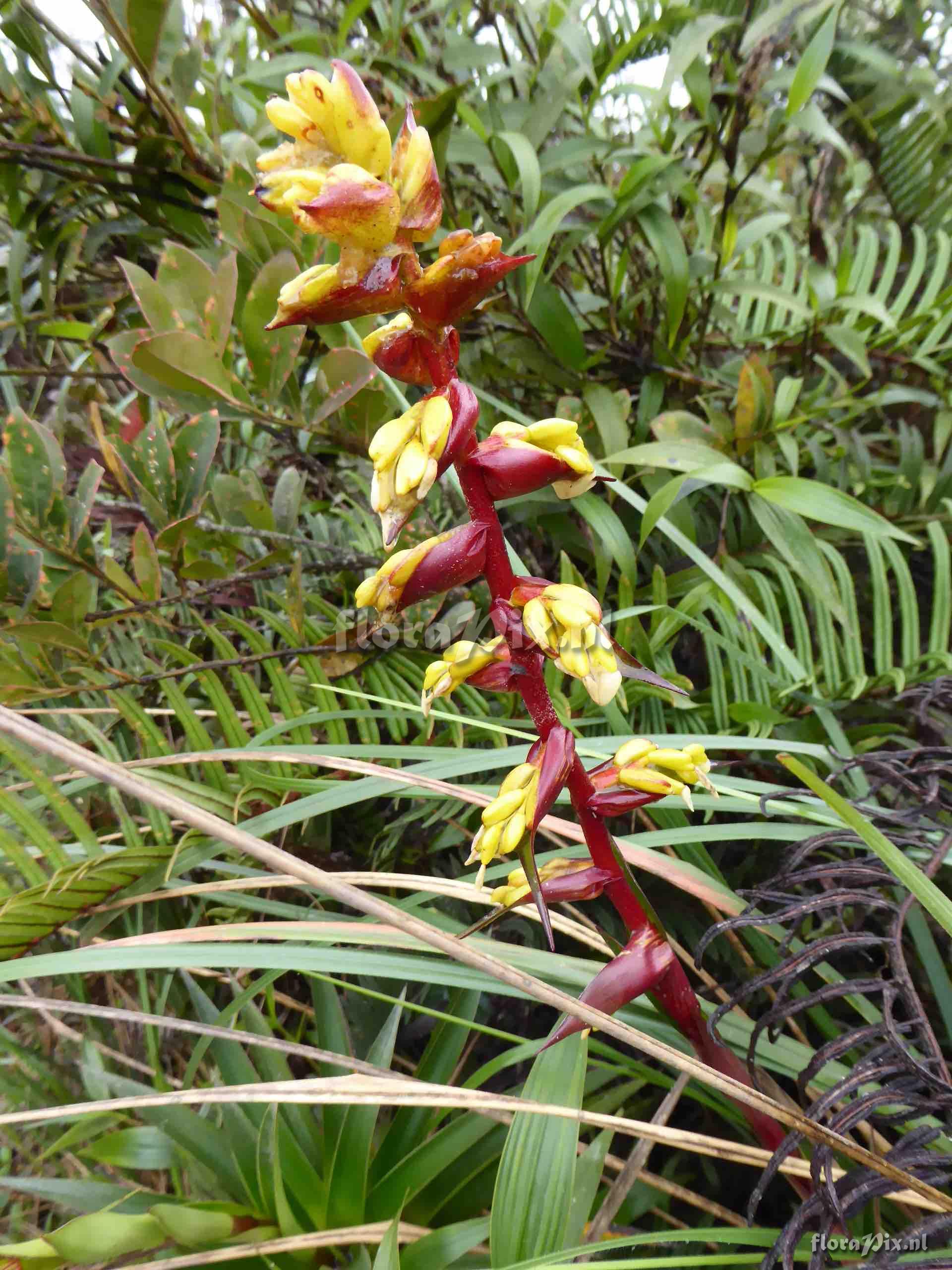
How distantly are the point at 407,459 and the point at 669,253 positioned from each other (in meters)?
0.62

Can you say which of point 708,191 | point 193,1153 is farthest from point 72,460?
point 708,191

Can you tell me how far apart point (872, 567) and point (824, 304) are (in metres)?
0.33

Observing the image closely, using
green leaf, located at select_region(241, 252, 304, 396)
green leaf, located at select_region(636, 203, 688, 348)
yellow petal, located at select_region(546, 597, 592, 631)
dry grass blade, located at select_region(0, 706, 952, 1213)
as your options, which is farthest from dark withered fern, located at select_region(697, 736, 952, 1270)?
green leaf, located at select_region(241, 252, 304, 396)

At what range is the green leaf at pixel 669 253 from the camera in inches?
30.7

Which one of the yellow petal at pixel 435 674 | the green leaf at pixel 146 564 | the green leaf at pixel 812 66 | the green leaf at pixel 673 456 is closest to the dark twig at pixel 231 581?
the green leaf at pixel 146 564

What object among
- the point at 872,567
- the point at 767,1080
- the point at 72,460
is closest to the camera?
the point at 767,1080

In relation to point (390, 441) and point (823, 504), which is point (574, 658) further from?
point (823, 504)

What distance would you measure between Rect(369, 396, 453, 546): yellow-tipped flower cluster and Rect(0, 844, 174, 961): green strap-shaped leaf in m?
0.42

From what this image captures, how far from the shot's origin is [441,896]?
2.24 feet

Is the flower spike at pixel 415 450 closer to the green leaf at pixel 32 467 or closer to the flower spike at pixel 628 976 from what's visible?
the flower spike at pixel 628 976

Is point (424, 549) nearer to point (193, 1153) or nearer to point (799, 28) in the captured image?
point (193, 1153)

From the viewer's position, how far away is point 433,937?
1.22 ft

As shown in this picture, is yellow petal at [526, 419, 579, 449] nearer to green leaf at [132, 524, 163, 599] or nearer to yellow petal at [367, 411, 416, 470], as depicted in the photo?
yellow petal at [367, 411, 416, 470]

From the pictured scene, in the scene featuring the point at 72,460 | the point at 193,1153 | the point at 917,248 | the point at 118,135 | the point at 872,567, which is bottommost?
the point at 193,1153
